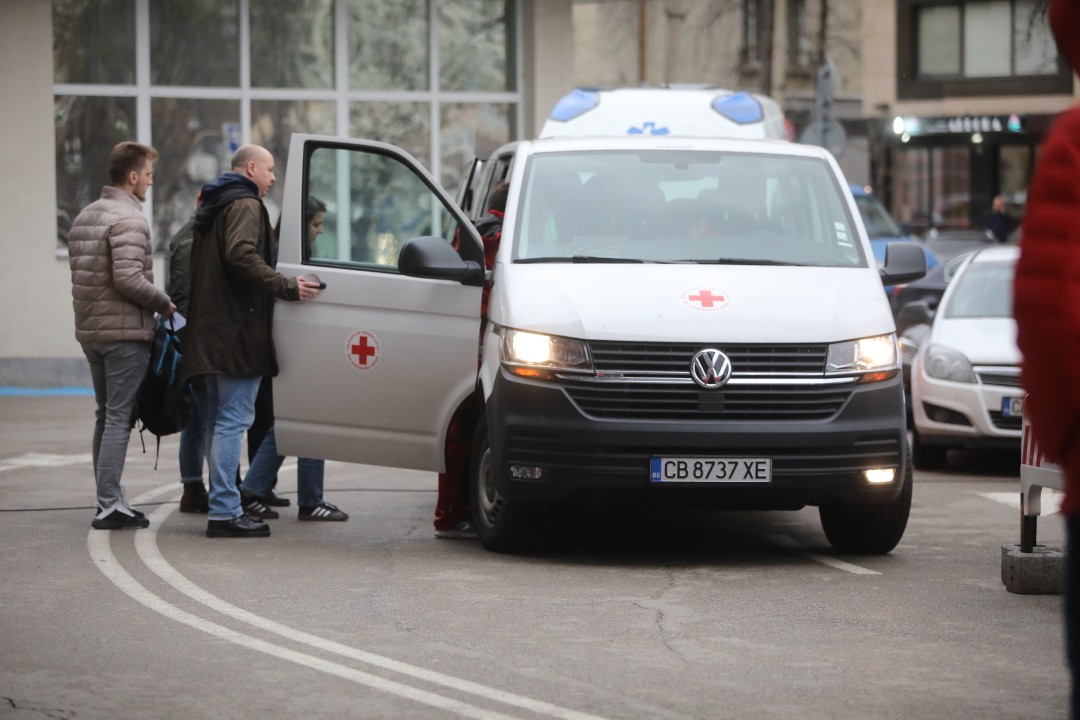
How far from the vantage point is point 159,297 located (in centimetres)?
921

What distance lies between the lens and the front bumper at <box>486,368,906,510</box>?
7898 mm

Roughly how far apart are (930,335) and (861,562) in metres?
4.84

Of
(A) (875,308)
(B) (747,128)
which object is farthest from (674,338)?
(B) (747,128)

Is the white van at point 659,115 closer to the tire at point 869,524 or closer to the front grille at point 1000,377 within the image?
the front grille at point 1000,377

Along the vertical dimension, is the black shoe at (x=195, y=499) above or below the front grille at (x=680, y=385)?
below

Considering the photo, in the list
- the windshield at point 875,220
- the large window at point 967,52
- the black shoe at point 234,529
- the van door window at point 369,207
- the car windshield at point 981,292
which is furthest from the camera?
the large window at point 967,52

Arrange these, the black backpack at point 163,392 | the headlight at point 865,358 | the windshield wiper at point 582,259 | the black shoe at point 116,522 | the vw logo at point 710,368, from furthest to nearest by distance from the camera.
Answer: the black backpack at point 163,392
the black shoe at point 116,522
the windshield wiper at point 582,259
the headlight at point 865,358
the vw logo at point 710,368

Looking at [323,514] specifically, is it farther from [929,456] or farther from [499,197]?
[929,456]

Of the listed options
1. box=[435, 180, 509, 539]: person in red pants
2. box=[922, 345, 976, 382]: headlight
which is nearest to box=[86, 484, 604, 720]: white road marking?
box=[435, 180, 509, 539]: person in red pants

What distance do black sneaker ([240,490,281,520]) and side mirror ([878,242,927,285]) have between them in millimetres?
3605

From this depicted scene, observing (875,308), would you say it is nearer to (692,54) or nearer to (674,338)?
(674,338)

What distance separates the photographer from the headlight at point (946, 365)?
40.8 ft

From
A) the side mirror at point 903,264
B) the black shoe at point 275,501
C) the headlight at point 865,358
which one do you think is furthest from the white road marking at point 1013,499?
the black shoe at point 275,501

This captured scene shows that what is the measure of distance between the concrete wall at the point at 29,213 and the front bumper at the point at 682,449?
460 inches
